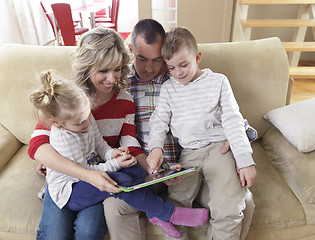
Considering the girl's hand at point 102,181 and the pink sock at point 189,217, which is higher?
the girl's hand at point 102,181

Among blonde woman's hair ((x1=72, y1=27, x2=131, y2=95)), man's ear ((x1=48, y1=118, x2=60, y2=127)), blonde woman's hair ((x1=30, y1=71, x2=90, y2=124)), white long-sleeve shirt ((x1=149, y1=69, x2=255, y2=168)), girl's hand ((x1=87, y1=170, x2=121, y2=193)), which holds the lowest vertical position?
girl's hand ((x1=87, y1=170, x2=121, y2=193))

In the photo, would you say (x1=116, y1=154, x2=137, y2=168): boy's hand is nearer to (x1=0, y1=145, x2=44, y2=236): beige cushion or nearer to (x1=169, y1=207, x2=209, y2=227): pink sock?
(x1=169, y1=207, x2=209, y2=227): pink sock

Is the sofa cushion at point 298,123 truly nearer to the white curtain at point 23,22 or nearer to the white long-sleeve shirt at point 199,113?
the white long-sleeve shirt at point 199,113

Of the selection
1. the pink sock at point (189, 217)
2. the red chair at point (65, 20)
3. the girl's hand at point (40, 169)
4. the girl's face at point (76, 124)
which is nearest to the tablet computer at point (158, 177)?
the pink sock at point (189, 217)

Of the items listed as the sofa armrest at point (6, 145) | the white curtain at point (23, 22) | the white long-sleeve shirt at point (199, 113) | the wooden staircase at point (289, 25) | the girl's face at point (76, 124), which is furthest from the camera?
the white curtain at point (23, 22)

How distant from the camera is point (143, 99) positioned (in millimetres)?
1510

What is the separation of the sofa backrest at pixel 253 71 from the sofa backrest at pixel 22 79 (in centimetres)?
83

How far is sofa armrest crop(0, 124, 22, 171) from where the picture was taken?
1.52 meters

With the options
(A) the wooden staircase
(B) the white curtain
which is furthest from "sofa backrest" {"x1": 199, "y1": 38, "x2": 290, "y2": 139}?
(B) the white curtain

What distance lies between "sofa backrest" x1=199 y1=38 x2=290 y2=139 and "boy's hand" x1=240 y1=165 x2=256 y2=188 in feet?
1.74

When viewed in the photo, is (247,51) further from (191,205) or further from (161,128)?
(191,205)

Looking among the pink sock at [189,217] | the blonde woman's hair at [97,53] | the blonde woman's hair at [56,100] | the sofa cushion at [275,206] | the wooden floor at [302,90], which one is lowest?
the wooden floor at [302,90]

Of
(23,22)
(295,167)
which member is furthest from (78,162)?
(23,22)

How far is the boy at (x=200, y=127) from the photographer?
46.6 inches
